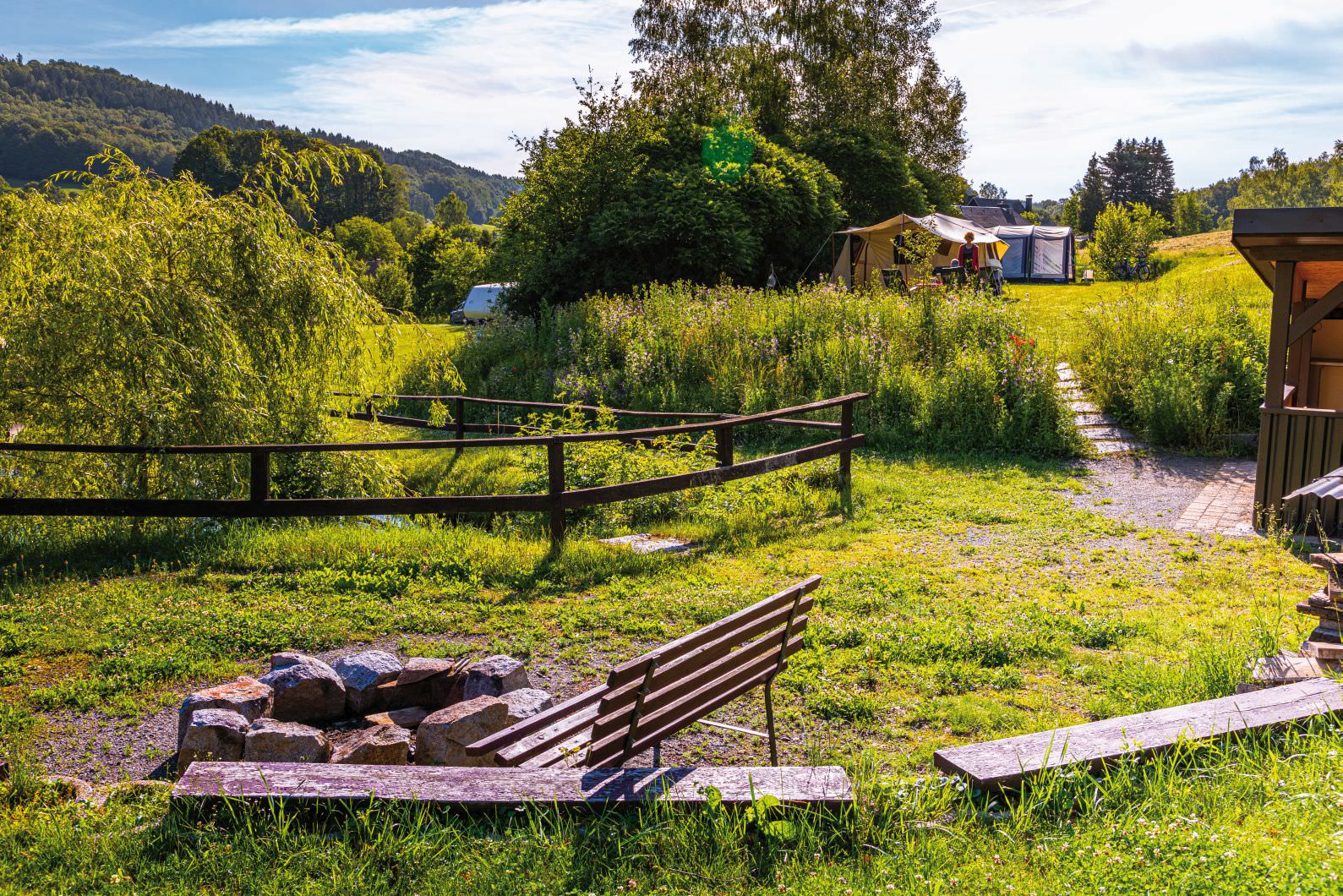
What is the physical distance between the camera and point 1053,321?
2142cm

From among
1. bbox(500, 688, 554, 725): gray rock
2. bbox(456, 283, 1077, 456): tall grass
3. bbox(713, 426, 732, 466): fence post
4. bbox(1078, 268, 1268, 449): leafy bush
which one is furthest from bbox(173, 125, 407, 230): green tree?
bbox(1078, 268, 1268, 449): leafy bush

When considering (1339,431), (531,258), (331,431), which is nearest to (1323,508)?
(1339,431)

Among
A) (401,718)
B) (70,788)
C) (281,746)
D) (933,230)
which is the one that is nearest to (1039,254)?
(933,230)

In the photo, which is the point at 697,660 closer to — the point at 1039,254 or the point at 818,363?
the point at 818,363

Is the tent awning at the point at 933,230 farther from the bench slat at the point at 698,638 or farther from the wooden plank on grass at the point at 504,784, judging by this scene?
the wooden plank on grass at the point at 504,784

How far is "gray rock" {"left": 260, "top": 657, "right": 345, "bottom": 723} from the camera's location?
4496mm

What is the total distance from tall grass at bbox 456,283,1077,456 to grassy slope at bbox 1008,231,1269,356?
2902 millimetres

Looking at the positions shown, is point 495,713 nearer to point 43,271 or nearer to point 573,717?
point 573,717

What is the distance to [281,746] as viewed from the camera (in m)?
3.90

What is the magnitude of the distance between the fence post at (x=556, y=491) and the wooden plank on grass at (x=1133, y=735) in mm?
4356

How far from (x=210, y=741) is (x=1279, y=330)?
8907 millimetres

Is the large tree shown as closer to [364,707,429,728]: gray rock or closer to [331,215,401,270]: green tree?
[364,707,429,728]: gray rock

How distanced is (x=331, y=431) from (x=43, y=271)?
2.65 meters

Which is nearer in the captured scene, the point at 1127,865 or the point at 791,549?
the point at 1127,865
